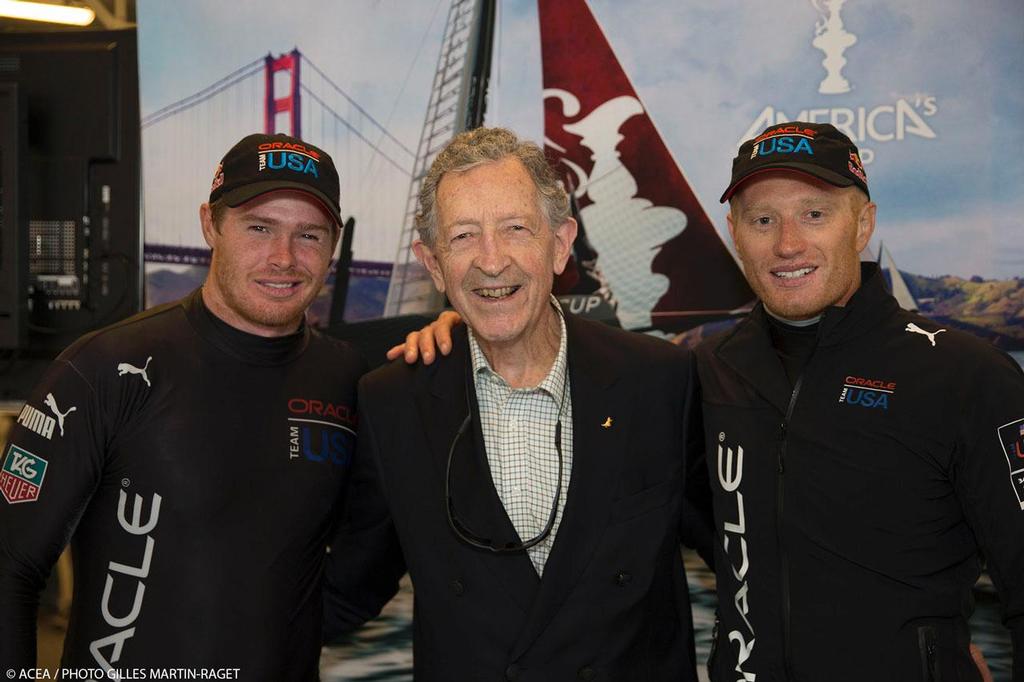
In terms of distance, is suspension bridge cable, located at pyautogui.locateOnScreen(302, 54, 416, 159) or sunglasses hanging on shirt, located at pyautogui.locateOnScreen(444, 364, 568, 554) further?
suspension bridge cable, located at pyautogui.locateOnScreen(302, 54, 416, 159)

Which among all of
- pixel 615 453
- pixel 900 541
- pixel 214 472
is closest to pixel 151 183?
pixel 214 472

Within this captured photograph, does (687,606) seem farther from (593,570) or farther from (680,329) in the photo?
(680,329)

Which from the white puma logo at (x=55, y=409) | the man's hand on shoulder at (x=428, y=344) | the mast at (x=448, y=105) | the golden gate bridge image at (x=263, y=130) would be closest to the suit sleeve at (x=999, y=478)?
the man's hand on shoulder at (x=428, y=344)

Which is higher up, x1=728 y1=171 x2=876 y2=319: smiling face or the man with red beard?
x1=728 y1=171 x2=876 y2=319: smiling face

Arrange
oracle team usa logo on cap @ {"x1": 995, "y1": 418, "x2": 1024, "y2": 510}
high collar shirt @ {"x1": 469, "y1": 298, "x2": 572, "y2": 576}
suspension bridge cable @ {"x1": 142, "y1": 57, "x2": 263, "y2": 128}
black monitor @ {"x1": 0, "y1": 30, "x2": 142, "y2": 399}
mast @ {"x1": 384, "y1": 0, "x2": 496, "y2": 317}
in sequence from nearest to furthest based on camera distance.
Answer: oracle team usa logo on cap @ {"x1": 995, "y1": 418, "x2": 1024, "y2": 510}
high collar shirt @ {"x1": 469, "y1": 298, "x2": 572, "y2": 576}
black monitor @ {"x1": 0, "y1": 30, "x2": 142, "y2": 399}
mast @ {"x1": 384, "y1": 0, "x2": 496, "y2": 317}
suspension bridge cable @ {"x1": 142, "y1": 57, "x2": 263, "y2": 128}

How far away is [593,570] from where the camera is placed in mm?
1488

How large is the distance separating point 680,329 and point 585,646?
141cm

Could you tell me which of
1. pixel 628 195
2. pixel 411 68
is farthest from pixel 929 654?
pixel 411 68

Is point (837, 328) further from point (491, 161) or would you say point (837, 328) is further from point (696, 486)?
point (491, 161)

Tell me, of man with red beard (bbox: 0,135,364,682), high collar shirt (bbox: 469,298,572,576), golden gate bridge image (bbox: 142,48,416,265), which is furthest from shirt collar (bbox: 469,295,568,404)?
golden gate bridge image (bbox: 142,48,416,265)

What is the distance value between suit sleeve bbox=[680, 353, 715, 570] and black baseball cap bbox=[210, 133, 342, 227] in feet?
2.66

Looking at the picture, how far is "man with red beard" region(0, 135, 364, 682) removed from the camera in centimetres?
153

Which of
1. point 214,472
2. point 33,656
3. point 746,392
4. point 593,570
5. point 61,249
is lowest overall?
point 33,656

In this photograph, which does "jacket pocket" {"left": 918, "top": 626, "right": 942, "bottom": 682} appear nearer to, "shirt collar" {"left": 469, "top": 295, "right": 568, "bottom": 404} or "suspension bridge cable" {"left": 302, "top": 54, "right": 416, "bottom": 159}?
"shirt collar" {"left": 469, "top": 295, "right": 568, "bottom": 404}
